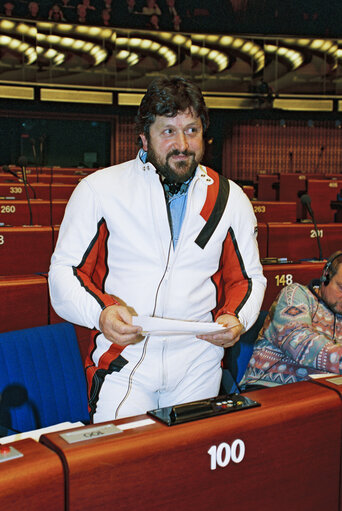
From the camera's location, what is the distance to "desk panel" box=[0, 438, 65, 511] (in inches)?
34.0

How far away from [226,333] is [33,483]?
835 mm

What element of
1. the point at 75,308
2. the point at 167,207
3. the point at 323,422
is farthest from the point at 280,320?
the point at 323,422

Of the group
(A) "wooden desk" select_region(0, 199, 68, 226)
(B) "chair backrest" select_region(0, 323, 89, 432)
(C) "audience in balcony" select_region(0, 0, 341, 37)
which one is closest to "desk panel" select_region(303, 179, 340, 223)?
(A) "wooden desk" select_region(0, 199, 68, 226)

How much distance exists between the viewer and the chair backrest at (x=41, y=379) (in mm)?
1896

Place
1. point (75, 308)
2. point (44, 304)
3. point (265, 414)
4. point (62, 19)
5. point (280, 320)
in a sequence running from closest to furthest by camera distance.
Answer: point (265, 414)
point (75, 308)
point (280, 320)
point (44, 304)
point (62, 19)

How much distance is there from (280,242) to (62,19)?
12.9 metres

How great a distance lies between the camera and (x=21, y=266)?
3.95 m

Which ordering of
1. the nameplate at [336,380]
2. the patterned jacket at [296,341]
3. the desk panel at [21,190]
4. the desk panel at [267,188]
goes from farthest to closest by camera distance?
the desk panel at [267,188], the desk panel at [21,190], the patterned jacket at [296,341], the nameplate at [336,380]

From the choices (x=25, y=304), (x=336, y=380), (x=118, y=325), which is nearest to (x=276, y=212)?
(x=25, y=304)

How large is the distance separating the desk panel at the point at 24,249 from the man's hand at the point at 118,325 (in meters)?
2.42

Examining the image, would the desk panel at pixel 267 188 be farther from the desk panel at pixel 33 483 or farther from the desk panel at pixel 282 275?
the desk panel at pixel 33 483

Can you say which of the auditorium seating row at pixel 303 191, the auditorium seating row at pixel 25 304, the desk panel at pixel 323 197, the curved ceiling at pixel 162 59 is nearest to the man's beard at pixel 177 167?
the auditorium seating row at pixel 25 304

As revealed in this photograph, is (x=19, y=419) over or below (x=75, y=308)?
below

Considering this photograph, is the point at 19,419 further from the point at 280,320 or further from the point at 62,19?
the point at 62,19
